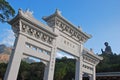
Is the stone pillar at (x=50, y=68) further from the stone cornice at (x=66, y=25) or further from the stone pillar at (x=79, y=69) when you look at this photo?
the stone pillar at (x=79, y=69)

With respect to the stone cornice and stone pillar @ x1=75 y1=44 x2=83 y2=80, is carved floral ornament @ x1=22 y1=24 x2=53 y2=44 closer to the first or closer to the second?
the stone cornice

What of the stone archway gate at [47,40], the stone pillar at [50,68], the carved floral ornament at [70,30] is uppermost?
the carved floral ornament at [70,30]

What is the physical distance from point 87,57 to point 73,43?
179cm

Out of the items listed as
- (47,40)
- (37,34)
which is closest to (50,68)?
(47,40)

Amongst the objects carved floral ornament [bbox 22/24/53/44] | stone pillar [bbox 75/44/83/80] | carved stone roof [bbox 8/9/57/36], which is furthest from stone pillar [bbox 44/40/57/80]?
stone pillar [bbox 75/44/83/80]

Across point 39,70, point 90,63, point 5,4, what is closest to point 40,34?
point 5,4

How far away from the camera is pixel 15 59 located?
607 cm

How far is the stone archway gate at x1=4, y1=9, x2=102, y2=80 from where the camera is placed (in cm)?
631

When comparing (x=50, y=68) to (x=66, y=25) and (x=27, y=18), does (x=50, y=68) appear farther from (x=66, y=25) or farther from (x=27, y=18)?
(x=66, y=25)

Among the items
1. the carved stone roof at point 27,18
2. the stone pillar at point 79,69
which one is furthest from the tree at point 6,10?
the stone pillar at point 79,69

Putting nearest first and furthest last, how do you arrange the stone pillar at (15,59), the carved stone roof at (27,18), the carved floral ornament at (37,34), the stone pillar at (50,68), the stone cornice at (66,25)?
the stone pillar at (15,59)
the carved stone roof at (27,18)
the carved floral ornament at (37,34)
the stone pillar at (50,68)
the stone cornice at (66,25)

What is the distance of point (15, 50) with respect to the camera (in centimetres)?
618

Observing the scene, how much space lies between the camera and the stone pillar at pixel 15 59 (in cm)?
581

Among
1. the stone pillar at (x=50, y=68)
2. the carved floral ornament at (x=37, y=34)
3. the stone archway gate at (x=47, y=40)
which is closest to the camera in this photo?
the stone archway gate at (x=47, y=40)
